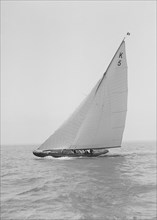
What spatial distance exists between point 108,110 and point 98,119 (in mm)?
1929

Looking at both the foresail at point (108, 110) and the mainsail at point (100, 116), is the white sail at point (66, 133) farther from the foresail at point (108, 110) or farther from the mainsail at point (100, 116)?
the foresail at point (108, 110)

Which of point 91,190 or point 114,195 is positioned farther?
point 91,190

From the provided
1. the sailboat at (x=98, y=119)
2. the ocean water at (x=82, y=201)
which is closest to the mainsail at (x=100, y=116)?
the sailboat at (x=98, y=119)

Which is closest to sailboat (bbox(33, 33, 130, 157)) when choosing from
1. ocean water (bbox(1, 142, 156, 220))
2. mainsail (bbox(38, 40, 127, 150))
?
mainsail (bbox(38, 40, 127, 150))

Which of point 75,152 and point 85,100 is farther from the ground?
point 85,100

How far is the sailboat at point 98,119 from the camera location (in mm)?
41281

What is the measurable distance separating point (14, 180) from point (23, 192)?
668 cm

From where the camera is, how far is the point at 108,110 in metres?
42.4

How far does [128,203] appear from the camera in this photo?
14969 millimetres

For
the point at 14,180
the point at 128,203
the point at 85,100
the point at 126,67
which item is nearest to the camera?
the point at 128,203

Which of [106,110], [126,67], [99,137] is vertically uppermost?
[126,67]

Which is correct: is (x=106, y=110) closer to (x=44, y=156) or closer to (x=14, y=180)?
(x=44, y=156)

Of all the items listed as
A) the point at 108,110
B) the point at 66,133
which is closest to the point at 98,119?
the point at 108,110

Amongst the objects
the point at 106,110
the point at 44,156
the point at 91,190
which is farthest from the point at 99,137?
the point at 91,190
